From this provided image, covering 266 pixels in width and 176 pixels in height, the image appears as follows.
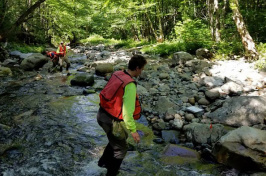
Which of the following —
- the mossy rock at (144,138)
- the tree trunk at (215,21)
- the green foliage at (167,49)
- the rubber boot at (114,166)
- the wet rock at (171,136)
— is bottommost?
the mossy rock at (144,138)

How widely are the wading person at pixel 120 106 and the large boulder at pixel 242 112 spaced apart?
378 cm

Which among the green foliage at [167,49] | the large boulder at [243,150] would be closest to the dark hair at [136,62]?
the large boulder at [243,150]

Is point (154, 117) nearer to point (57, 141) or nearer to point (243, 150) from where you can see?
point (57, 141)

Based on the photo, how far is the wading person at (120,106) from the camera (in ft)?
9.52

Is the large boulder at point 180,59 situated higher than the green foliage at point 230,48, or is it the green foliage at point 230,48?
the green foliage at point 230,48

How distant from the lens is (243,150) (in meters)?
3.87

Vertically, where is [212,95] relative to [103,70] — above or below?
below

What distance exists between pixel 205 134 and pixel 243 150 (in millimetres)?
1260

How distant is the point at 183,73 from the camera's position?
11164mm

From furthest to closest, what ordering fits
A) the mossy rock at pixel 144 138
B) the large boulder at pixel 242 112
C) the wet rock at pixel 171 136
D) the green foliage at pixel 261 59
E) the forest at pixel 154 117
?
the green foliage at pixel 261 59, the large boulder at pixel 242 112, the wet rock at pixel 171 136, the mossy rock at pixel 144 138, the forest at pixel 154 117

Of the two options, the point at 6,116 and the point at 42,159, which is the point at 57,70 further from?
the point at 42,159

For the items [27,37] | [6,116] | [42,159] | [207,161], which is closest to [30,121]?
[6,116]

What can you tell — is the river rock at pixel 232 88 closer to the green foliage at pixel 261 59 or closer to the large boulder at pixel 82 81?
the green foliage at pixel 261 59

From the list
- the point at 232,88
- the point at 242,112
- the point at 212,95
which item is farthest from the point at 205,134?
the point at 232,88
